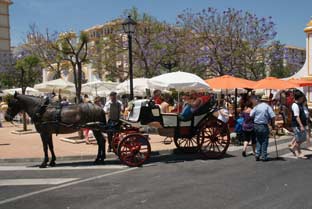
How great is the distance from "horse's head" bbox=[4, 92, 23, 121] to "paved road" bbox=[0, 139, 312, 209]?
1.29 metres

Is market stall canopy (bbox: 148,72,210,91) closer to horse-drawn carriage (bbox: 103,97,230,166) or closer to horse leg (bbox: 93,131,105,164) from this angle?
horse-drawn carriage (bbox: 103,97,230,166)

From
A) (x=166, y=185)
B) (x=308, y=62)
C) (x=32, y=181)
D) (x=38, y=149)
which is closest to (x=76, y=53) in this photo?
(x=38, y=149)

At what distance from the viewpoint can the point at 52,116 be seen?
9453 mm

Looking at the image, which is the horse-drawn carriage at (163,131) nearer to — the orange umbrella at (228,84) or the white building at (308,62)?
the orange umbrella at (228,84)

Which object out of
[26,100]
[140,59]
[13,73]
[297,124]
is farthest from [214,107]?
[13,73]

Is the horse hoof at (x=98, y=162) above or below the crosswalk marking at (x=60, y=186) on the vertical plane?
above

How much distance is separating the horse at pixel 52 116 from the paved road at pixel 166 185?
2.87 ft

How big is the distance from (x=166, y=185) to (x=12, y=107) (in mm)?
4627

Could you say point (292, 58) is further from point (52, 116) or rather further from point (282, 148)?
point (52, 116)

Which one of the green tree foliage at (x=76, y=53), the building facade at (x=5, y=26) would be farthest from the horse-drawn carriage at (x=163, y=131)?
the building facade at (x=5, y=26)

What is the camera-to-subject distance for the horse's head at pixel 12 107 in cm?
957

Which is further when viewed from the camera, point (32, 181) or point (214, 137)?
point (214, 137)

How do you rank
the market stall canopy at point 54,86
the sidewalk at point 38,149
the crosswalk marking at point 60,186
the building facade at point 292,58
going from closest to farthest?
1. the crosswalk marking at point 60,186
2. the sidewalk at point 38,149
3. the market stall canopy at point 54,86
4. the building facade at point 292,58

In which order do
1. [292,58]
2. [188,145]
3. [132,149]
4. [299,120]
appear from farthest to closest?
[292,58] < [188,145] < [299,120] < [132,149]
